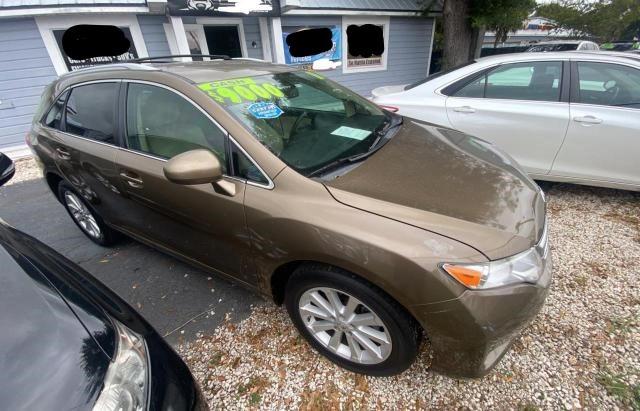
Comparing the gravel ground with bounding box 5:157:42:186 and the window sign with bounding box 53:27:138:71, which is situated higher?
the window sign with bounding box 53:27:138:71

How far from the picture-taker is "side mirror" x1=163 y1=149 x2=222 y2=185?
4.95 ft

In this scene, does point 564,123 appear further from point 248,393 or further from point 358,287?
point 248,393

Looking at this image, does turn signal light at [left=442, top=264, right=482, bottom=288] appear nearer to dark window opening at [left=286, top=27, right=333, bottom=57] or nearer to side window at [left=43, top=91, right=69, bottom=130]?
side window at [left=43, top=91, right=69, bottom=130]

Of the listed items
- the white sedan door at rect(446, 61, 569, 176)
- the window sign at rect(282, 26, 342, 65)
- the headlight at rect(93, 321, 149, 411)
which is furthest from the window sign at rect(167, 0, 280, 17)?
the headlight at rect(93, 321, 149, 411)

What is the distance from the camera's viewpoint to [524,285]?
135 centimetres

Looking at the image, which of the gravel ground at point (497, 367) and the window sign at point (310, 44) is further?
the window sign at point (310, 44)

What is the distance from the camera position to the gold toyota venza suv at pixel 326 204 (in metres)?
1.33

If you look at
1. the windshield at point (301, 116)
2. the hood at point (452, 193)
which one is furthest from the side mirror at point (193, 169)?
the hood at point (452, 193)

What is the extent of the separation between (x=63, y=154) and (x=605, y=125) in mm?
4729

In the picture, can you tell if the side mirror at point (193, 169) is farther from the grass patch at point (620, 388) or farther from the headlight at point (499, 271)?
the grass patch at point (620, 388)

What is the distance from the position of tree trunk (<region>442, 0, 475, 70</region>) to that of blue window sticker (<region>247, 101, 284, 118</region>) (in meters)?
7.27

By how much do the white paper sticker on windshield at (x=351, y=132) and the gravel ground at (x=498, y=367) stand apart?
4.29 ft

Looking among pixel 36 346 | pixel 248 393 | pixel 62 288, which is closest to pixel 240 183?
pixel 62 288

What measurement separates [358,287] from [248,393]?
3.01 ft
